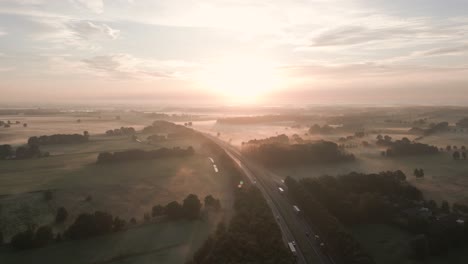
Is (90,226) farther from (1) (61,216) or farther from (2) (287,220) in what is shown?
(2) (287,220)

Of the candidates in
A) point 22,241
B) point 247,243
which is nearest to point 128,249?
point 22,241

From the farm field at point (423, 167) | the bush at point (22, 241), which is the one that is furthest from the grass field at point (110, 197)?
the farm field at point (423, 167)

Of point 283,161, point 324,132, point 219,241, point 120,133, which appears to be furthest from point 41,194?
point 324,132

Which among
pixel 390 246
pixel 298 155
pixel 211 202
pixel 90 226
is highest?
pixel 298 155

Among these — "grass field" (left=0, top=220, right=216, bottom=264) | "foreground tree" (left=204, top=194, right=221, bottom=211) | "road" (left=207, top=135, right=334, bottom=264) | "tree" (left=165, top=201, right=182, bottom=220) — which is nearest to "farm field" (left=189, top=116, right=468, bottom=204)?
"road" (left=207, top=135, right=334, bottom=264)

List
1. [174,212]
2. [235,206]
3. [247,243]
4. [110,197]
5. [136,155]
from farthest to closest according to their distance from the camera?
1. [136,155]
2. [110,197]
3. [235,206]
4. [174,212]
5. [247,243]

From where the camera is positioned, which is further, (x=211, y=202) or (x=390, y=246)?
(x=211, y=202)

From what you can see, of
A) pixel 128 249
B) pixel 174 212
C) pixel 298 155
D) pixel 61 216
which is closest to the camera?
pixel 128 249
